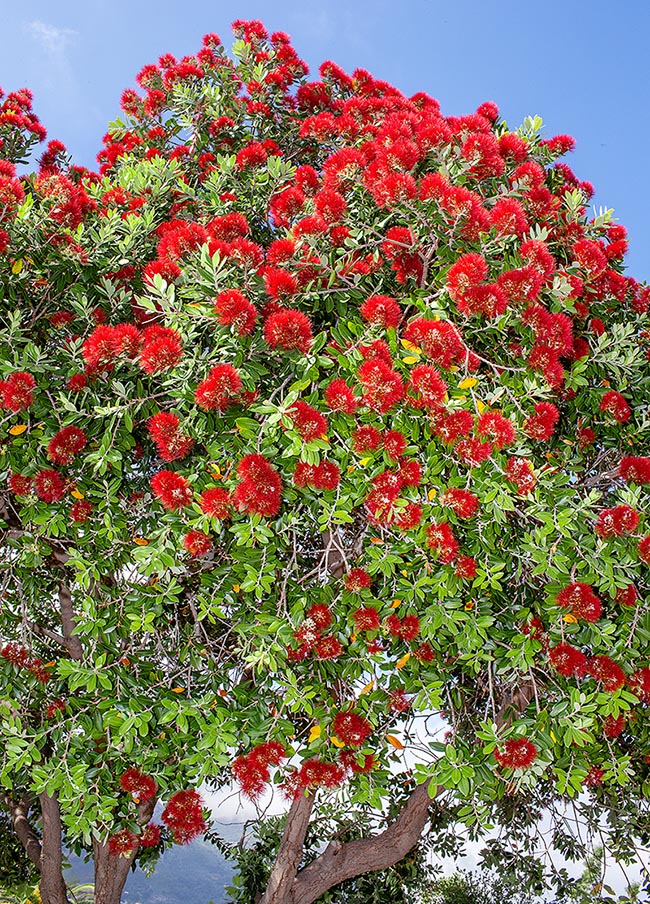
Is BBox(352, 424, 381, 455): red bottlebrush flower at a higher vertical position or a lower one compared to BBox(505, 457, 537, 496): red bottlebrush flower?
higher


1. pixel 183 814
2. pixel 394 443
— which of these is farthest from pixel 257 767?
pixel 394 443

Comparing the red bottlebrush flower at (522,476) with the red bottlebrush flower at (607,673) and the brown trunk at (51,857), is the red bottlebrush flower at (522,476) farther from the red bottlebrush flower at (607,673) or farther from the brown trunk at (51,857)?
the brown trunk at (51,857)

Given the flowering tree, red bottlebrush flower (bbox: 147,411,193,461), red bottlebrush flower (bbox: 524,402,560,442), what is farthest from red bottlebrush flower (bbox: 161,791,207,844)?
red bottlebrush flower (bbox: 524,402,560,442)

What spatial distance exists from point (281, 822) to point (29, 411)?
4.14m

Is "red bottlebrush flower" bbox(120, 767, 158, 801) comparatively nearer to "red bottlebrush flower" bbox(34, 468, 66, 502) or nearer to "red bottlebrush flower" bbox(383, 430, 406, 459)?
"red bottlebrush flower" bbox(34, 468, 66, 502)

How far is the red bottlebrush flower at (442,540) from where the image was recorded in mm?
2820

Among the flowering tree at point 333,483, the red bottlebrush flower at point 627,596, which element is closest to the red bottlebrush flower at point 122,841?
the flowering tree at point 333,483

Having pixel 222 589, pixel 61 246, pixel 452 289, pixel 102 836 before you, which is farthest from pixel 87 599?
pixel 452 289

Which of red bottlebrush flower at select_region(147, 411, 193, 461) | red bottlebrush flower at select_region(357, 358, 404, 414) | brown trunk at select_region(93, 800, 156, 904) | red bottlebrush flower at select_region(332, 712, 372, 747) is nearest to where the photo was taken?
red bottlebrush flower at select_region(357, 358, 404, 414)

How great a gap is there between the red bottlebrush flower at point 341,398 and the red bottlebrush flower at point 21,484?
1.48 meters

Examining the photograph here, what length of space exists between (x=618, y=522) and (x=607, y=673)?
607mm

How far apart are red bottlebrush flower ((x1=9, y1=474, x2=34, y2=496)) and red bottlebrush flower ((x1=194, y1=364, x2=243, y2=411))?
106cm

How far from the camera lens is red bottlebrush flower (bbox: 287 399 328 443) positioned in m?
2.77

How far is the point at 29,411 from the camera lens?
11.4ft
